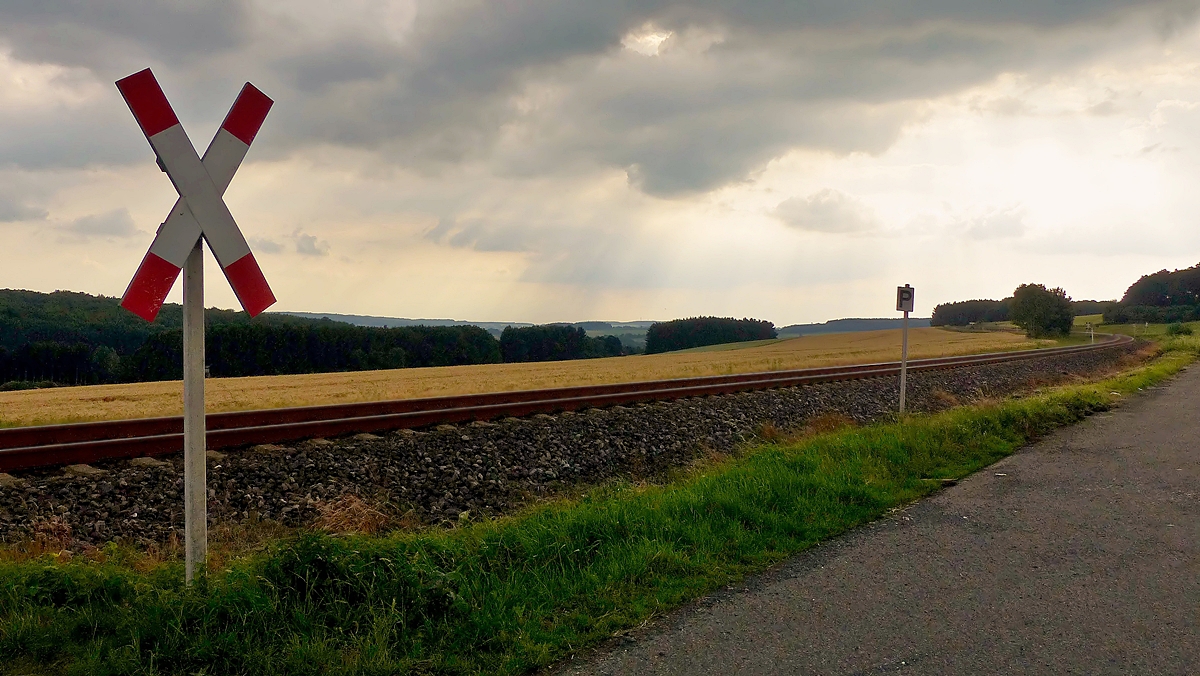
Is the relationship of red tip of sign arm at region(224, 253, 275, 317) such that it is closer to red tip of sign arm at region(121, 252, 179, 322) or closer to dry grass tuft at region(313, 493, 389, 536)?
red tip of sign arm at region(121, 252, 179, 322)

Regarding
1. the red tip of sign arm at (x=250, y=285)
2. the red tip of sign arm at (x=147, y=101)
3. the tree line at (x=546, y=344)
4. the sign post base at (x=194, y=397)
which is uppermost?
the red tip of sign arm at (x=147, y=101)

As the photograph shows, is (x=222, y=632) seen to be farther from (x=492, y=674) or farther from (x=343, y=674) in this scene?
(x=492, y=674)

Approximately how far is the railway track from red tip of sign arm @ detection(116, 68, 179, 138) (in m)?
5.61

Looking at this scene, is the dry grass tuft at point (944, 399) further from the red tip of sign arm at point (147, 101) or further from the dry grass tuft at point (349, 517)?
the red tip of sign arm at point (147, 101)

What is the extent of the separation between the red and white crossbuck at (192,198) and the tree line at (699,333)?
3693 inches

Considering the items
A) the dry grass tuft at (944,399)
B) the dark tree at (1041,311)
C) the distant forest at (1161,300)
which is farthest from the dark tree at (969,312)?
the dry grass tuft at (944,399)

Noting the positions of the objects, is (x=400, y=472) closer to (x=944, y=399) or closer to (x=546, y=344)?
(x=944, y=399)

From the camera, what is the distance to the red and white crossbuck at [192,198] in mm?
4137

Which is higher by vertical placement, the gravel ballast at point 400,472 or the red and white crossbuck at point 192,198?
the red and white crossbuck at point 192,198

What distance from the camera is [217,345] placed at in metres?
60.2

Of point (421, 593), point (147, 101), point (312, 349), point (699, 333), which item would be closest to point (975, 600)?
point (421, 593)

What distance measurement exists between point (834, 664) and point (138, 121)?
475 cm

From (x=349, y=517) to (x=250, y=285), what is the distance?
11.6 feet

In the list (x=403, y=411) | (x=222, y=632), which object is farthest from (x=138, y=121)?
(x=403, y=411)
